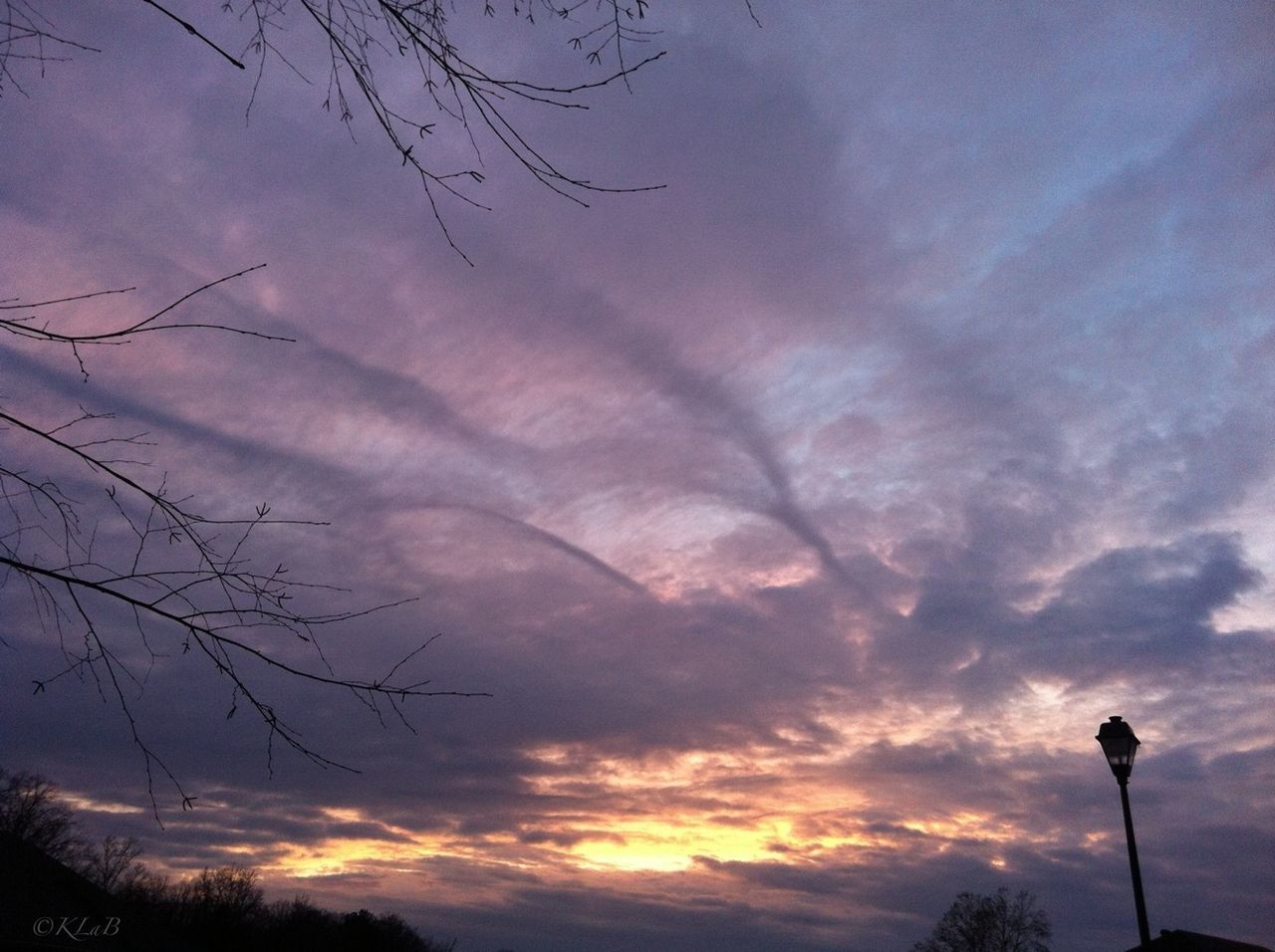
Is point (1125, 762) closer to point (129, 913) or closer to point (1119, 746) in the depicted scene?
point (1119, 746)

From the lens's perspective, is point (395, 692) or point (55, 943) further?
point (55, 943)

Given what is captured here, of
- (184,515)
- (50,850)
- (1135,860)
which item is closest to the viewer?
(184,515)

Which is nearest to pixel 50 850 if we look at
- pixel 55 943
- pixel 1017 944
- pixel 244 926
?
pixel 244 926

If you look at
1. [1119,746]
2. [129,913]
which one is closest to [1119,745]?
[1119,746]

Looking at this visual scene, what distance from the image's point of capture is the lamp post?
522 inches

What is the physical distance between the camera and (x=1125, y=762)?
13.3 meters

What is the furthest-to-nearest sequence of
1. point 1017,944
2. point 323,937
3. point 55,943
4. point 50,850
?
point 323,937
point 50,850
point 1017,944
point 55,943

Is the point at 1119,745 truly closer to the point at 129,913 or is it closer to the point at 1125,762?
the point at 1125,762

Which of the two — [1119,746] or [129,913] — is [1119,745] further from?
[129,913]

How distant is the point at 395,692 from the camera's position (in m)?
3.88

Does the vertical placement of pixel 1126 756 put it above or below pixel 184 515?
above

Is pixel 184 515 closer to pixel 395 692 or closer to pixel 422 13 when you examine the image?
pixel 395 692

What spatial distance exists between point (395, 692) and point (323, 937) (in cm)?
10807

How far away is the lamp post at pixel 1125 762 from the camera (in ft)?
43.5
